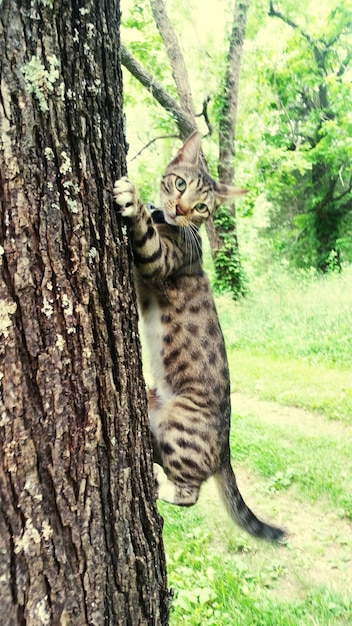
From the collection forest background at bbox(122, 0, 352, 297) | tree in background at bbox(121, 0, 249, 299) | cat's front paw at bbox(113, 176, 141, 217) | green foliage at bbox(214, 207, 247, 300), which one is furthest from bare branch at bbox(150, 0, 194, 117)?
cat's front paw at bbox(113, 176, 141, 217)

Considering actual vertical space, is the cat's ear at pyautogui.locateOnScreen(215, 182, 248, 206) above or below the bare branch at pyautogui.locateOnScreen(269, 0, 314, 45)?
below

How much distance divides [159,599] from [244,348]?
20.1 ft

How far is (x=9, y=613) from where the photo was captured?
1.25 metres

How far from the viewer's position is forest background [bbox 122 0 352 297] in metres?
11.0

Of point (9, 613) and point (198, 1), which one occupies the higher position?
point (198, 1)

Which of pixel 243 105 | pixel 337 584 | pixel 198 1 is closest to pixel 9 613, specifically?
pixel 337 584

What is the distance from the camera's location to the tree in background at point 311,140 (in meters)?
12.4

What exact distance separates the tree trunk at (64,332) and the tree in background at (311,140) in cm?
1011

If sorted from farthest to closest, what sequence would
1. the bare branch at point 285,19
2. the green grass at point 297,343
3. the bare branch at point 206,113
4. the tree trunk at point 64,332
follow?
1. the bare branch at point 285,19
2. the bare branch at point 206,113
3. the green grass at point 297,343
4. the tree trunk at point 64,332

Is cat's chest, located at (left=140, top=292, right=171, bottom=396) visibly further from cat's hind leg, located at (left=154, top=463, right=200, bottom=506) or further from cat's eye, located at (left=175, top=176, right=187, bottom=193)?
cat's eye, located at (left=175, top=176, right=187, bottom=193)

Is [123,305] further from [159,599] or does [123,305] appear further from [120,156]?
[159,599]

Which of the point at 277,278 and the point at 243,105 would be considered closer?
the point at 277,278

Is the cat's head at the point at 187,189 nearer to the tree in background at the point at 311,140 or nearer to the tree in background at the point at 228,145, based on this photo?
the tree in background at the point at 228,145

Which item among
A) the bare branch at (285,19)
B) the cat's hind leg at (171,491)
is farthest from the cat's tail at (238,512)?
the bare branch at (285,19)
